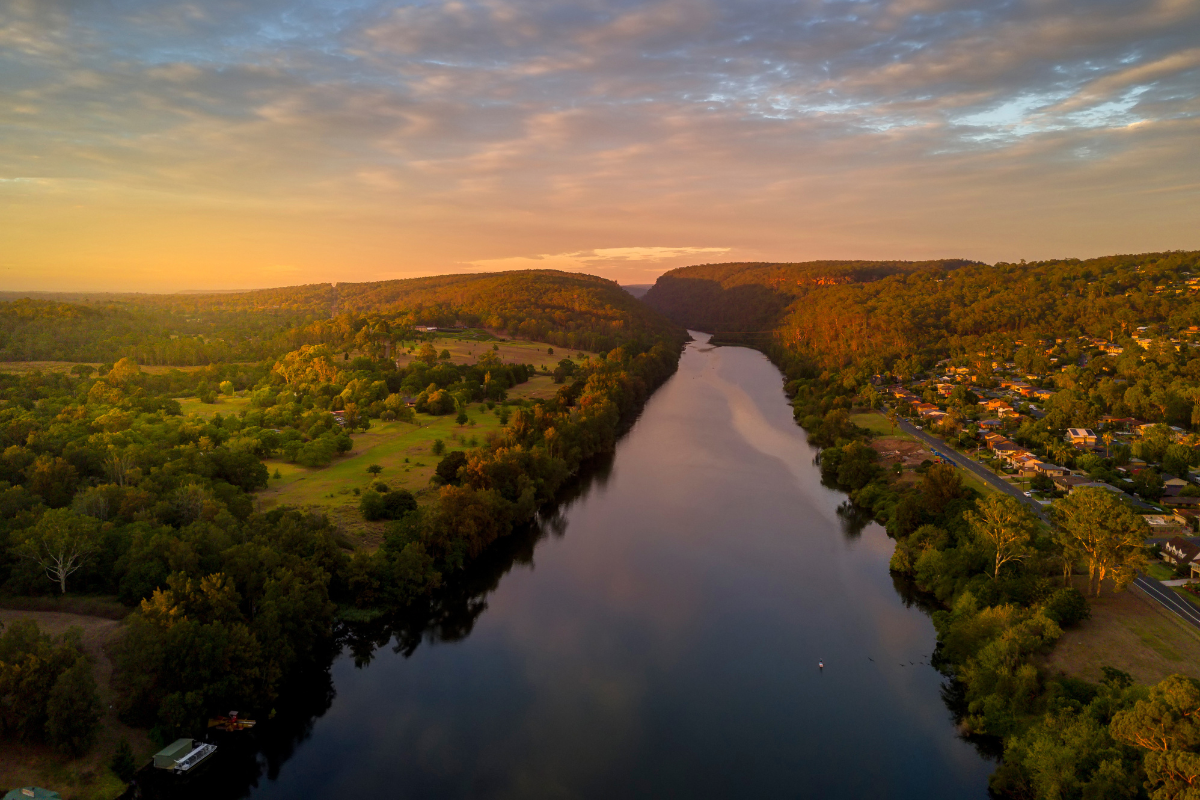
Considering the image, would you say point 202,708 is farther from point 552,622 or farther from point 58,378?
point 58,378

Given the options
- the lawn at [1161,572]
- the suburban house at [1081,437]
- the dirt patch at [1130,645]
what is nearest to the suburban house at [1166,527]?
the lawn at [1161,572]

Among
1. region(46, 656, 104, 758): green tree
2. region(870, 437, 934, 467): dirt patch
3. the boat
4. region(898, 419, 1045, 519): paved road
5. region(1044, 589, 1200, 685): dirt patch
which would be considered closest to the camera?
region(46, 656, 104, 758): green tree

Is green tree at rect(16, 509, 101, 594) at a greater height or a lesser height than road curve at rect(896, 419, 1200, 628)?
greater

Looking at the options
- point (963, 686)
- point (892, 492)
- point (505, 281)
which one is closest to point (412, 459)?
point (892, 492)

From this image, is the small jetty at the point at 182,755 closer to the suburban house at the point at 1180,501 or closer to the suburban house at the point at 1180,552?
the suburban house at the point at 1180,552

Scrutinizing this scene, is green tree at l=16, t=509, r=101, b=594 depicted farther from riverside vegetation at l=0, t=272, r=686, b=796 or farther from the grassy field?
the grassy field

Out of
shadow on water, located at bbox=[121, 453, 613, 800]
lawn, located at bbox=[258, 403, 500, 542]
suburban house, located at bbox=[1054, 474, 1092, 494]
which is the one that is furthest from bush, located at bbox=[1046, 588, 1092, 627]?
lawn, located at bbox=[258, 403, 500, 542]

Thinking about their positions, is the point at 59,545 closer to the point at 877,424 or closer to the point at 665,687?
the point at 665,687
